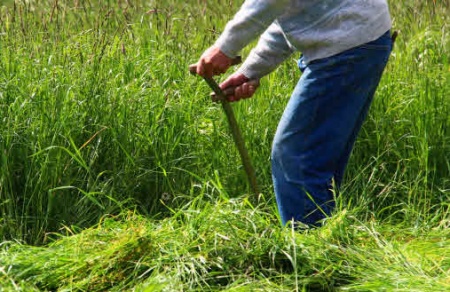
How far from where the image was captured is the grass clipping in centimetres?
334

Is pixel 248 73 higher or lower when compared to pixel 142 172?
higher

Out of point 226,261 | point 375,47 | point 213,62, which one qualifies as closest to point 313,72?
point 375,47

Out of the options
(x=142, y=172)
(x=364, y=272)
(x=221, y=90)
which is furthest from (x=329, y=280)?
(x=142, y=172)

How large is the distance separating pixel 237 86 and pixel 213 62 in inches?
15.1

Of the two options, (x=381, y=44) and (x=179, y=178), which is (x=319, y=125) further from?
(x=179, y=178)

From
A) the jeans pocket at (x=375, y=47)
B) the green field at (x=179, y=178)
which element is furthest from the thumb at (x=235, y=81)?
the jeans pocket at (x=375, y=47)

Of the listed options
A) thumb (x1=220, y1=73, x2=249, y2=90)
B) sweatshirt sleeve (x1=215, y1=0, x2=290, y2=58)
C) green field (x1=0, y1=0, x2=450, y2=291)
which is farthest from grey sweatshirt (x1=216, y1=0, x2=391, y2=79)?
green field (x1=0, y1=0, x2=450, y2=291)

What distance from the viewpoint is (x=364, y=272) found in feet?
11.2

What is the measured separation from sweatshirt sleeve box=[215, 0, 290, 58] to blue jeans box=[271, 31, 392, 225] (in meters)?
0.29

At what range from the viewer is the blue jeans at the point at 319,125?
376 cm

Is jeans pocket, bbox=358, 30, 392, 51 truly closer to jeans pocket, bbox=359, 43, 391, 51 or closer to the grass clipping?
jeans pocket, bbox=359, 43, 391, 51

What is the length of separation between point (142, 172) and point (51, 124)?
1.67 feet

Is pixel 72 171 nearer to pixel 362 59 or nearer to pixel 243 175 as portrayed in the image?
pixel 243 175

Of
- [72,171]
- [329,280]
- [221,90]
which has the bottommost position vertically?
[329,280]
